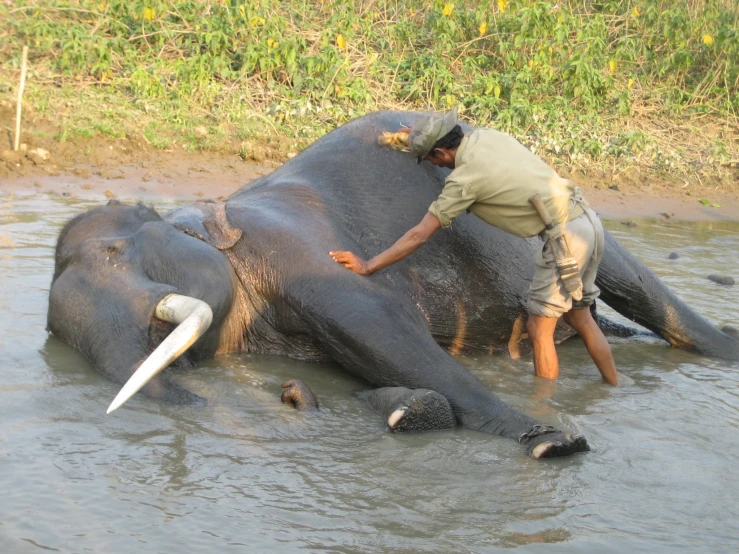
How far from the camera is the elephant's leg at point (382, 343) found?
14.6ft

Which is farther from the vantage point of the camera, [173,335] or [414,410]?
[414,410]

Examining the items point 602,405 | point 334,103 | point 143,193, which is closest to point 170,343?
point 602,405

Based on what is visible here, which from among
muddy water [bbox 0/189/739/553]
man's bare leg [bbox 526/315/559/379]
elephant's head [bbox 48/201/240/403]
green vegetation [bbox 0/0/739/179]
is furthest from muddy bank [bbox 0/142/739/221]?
man's bare leg [bbox 526/315/559/379]

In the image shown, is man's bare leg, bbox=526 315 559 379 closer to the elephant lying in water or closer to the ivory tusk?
the elephant lying in water

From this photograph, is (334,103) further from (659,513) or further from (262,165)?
(659,513)

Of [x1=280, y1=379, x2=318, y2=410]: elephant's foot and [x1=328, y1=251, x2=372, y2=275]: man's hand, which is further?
[x1=328, y1=251, x2=372, y2=275]: man's hand

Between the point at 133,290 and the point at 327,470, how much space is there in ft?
4.18

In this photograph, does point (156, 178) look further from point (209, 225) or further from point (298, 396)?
point (298, 396)

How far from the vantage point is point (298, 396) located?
442 centimetres

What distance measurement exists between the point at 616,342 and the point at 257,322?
2.39 meters

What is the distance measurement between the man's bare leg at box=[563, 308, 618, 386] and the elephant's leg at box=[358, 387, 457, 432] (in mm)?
1256

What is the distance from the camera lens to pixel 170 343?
383 cm

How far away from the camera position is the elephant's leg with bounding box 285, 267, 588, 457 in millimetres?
4441

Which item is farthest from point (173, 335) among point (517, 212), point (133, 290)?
point (517, 212)
